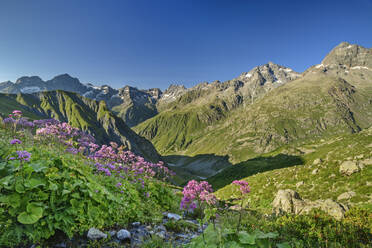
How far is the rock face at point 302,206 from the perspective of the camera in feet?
27.6

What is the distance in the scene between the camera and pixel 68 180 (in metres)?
5.90

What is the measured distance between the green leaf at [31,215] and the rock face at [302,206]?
36.0ft

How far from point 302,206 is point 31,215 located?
14.3m

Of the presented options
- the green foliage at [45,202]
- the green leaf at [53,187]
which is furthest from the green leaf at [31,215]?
the green leaf at [53,187]

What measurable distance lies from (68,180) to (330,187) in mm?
25881

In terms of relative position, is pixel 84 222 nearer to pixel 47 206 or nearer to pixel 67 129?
pixel 47 206

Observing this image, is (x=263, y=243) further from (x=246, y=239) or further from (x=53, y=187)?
(x=53, y=187)

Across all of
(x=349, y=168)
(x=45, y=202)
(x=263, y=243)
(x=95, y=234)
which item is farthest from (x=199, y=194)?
(x=349, y=168)

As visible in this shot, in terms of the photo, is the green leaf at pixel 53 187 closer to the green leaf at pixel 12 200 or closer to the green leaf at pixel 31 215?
the green leaf at pixel 31 215

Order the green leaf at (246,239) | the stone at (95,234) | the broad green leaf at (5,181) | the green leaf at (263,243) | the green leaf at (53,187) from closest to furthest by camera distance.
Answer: the green leaf at (246,239), the broad green leaf at (5,181), the green leaf at (263,243), the green leaf at (53,187), the stone at (95,234)

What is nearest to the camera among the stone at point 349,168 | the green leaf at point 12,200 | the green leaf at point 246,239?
the green leaf at point 246,239

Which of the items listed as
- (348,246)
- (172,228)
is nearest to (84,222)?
(172,228)

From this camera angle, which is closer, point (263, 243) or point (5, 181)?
point (5, 181)

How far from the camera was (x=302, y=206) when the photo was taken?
12164 millimetres
